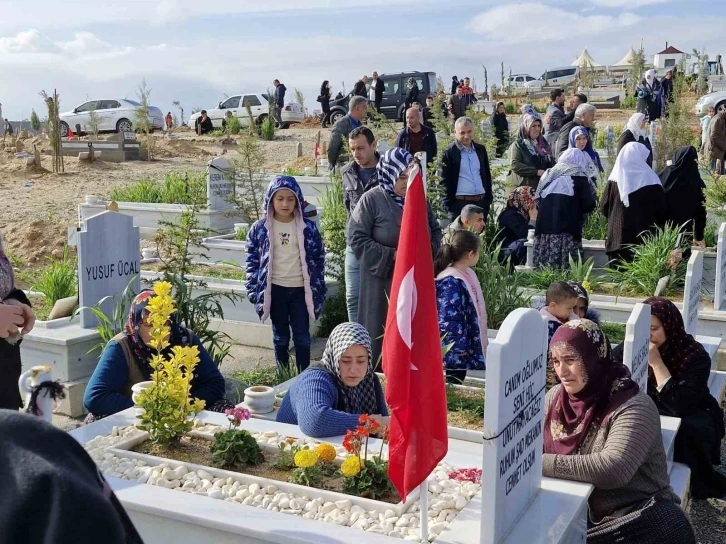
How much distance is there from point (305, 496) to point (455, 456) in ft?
2.58

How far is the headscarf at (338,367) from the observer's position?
4395 mm

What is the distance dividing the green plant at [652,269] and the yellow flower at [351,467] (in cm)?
512

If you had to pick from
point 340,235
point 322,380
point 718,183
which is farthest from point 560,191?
point 322,380

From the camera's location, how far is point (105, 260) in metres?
6.85

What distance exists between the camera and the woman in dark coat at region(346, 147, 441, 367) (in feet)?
20.1

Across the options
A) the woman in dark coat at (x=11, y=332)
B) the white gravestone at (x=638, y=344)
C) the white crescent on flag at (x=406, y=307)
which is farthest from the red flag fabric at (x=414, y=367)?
the woman in dark coat at (x=11, y=332)

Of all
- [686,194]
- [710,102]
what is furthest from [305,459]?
[710,102]

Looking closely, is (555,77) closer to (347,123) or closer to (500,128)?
(500,128)

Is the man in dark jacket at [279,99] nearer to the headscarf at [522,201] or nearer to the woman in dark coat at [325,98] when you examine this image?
the woman in dark coat at [325,98]

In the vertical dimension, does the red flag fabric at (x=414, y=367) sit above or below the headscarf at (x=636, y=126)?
below

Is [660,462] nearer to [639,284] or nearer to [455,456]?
[455,456]

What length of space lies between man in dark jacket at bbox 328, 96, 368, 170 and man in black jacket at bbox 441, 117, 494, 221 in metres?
1.16

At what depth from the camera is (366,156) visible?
7312 mm

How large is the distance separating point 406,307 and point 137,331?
2216 mm
